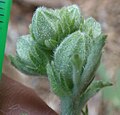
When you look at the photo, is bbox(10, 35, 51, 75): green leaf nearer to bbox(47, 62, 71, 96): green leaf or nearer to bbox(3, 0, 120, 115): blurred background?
bbox(47, 62, 71, 96): green leaf

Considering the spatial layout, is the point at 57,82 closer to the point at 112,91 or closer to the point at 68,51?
the point at 68,51

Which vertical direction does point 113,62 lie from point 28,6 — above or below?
below

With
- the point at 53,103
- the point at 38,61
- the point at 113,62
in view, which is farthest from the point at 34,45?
the point at 113,62

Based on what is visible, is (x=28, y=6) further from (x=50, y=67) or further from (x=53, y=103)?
(x=50, y=67)

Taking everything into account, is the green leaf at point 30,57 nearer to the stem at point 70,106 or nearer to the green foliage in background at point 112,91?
the stem at point 70,106

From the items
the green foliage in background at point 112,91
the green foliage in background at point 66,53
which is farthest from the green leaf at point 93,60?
the green foliage in background at point 112,91
